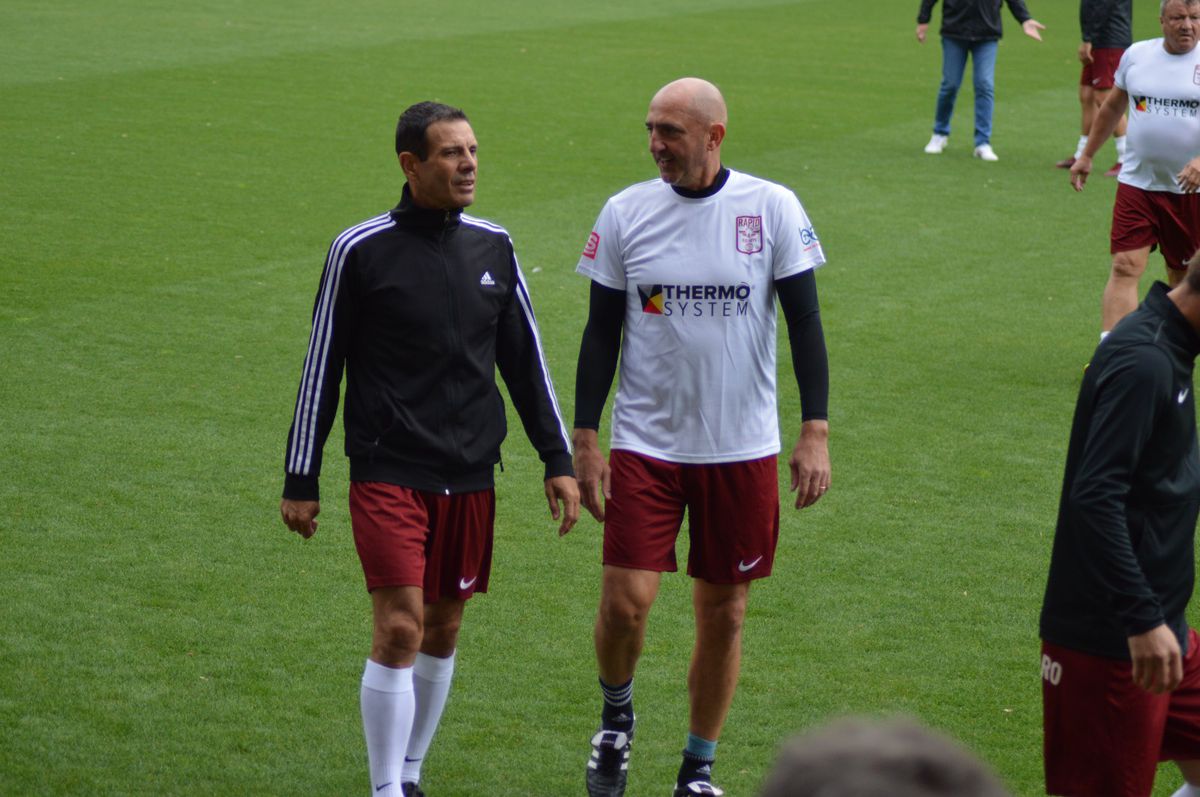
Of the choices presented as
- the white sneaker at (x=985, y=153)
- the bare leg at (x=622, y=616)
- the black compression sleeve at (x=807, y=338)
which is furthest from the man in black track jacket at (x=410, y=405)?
the white sneaker at (x=985, y=153)

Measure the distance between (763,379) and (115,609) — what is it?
276 centimetres

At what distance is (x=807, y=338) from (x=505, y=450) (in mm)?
3574

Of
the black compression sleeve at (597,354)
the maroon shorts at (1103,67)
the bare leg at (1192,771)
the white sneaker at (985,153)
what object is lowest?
the bare leg at (1192,771)

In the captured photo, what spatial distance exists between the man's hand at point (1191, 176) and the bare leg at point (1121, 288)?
488 mm

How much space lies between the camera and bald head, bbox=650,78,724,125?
486cm

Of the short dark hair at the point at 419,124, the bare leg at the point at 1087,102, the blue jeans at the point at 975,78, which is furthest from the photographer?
the blue jeans at the point at 975,78

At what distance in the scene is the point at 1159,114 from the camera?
926cm

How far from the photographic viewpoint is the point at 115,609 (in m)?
6.29

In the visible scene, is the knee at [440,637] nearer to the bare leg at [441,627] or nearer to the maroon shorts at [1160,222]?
the bare leg at [441,627]

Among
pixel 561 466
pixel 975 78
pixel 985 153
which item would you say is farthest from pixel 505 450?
pixel 975 78

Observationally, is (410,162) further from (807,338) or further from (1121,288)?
(1121,288)

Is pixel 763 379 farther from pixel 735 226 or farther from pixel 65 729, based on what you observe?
pixel 65 729

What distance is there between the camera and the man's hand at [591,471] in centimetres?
509

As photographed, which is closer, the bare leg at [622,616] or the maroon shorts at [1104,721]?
the maroon shorts at [1104,721]
